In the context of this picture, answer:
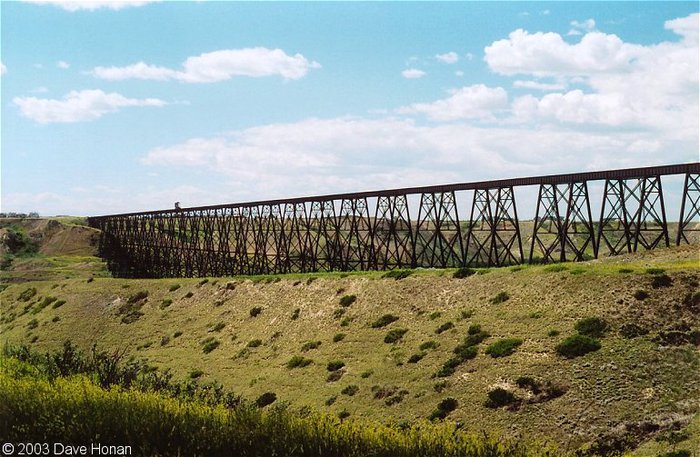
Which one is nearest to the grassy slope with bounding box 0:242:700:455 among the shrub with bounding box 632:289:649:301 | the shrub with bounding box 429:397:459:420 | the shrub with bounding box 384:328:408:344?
the shrub with bounding box 632:289:649:301

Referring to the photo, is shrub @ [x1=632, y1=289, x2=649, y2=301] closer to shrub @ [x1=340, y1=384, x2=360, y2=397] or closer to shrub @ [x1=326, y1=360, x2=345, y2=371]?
shrub @ [x1=340, y1=384, x2=360, y2=397]

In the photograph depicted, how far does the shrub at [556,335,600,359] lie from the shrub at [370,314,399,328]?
12.5 metres

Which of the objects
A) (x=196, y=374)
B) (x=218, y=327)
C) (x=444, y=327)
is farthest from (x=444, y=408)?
(x=218, y=327)

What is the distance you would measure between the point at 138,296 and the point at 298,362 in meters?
30.2

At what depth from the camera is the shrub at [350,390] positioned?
30.3m

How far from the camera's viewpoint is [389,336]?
3556 centimetres

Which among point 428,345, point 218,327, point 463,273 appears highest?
point 463,273

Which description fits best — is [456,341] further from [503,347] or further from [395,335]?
[395,335]

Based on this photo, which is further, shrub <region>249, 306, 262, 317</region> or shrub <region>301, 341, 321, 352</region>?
shrub <region>249, 306, 262, 317</region>

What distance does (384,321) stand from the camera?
3797 cm

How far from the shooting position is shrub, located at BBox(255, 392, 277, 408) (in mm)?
32219

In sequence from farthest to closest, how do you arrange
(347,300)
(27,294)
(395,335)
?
(27,294) → (347,300) → (395,335)

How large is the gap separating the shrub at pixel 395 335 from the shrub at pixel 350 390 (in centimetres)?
489

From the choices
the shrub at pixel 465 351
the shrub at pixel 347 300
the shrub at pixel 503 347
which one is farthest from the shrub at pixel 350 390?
the shrub at pixel 347 300
